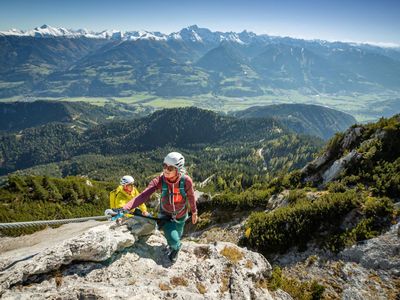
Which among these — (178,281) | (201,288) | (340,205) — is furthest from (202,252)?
(340,205)

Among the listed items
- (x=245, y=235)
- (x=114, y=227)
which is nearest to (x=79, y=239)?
(x=114, y=227)

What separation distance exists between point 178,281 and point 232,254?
3.78m

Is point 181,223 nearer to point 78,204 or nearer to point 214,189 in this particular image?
point 78,204

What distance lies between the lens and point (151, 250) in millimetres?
13133

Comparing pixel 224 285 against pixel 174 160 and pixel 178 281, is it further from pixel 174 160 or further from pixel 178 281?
pixel 174 160

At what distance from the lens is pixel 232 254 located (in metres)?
14.4

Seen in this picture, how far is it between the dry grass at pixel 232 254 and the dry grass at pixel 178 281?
3065 mm

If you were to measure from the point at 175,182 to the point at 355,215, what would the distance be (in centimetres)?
1560

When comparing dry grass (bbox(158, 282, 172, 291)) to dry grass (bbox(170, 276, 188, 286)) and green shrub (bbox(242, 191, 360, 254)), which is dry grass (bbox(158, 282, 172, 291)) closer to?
dry grass (bbox(170, 276, 188, 286))

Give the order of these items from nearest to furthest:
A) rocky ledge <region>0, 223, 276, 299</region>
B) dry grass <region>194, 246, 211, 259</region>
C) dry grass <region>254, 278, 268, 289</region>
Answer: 1. rocky ledge <region>0, 223, 276, 299</region>
2. dry grass <region>254, 278, 268, 289</region>
3. dry grass <region>194, 246, 211, 259</region>

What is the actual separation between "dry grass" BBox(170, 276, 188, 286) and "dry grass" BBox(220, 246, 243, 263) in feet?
10.1

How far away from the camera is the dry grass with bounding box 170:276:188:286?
457 inches

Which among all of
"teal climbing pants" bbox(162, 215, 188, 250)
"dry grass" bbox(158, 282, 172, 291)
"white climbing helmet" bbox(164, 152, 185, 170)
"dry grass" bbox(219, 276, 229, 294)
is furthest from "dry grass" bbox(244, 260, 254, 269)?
"white climbing helmet" bbox(164, 152, 185, 170)

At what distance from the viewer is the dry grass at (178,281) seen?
457 inches
